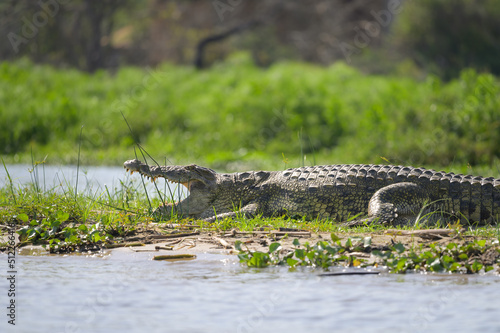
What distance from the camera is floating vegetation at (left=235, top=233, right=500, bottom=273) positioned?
4.87 metres

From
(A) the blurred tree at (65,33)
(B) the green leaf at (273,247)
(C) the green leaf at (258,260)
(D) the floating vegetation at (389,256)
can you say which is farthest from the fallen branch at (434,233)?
(A) the blurred tree at (65,33)

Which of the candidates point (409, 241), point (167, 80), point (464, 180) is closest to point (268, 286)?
point (409, 241)

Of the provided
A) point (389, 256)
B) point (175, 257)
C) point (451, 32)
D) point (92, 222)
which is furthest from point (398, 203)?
point (451, 32)

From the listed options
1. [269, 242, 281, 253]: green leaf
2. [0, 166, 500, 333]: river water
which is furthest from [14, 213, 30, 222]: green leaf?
[269, 242, 281, 253]: green leaf

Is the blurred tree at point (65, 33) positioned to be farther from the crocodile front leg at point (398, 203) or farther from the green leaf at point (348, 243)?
the green leaf at point (348, 243)

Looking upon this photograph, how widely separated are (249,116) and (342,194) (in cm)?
1021

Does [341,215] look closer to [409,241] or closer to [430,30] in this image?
[409,241]

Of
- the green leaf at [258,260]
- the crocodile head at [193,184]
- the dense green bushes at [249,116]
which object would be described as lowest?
the green leaf at [258,260]

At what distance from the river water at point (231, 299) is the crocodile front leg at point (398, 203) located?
150cm

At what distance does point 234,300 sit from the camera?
4234 mm

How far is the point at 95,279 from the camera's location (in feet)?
15.5

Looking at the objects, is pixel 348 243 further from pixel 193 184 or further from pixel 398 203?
pixel 193 184

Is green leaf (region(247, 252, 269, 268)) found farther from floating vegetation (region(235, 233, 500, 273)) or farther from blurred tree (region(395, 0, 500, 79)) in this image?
blurred tree (region(395, 0, 500, 79))

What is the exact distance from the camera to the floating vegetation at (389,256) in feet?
16.0
